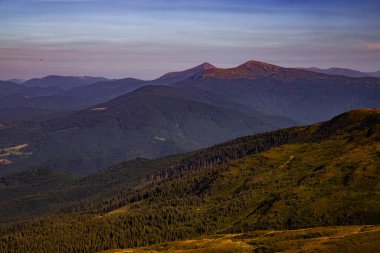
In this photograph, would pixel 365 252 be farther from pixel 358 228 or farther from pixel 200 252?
pixel 200 252

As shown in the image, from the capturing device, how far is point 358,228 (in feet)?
632

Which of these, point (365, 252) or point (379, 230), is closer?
point (365, 252)

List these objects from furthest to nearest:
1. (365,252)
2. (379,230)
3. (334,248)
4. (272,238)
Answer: (272,238) < (379,230) < (334,248) < (365,252)

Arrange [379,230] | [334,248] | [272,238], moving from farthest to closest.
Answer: [272,238], [379,230], [334,248]

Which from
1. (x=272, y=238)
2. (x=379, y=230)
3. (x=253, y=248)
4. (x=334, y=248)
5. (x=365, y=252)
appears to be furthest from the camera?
(x=272, y=238)

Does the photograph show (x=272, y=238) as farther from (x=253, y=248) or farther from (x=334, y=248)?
(x=334, y=248)

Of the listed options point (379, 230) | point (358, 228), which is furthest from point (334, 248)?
point (358, 228)

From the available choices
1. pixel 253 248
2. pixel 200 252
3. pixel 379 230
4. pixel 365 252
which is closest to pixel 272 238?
pixel 253 248

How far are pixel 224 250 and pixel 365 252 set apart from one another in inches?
2313

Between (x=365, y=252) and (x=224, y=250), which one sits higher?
(x=365, y=252)

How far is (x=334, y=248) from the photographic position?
15688 cm

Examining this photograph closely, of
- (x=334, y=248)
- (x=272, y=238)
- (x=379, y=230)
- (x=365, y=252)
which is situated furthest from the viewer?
(x=272, y=238)

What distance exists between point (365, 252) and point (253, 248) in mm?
49114

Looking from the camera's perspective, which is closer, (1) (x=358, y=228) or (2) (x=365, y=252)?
(2) (x=365, y=252)
